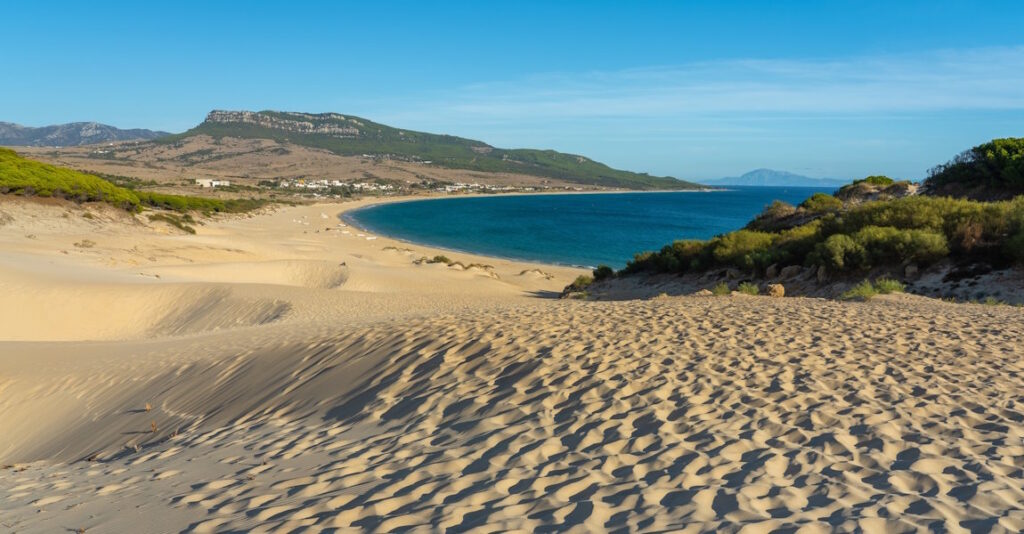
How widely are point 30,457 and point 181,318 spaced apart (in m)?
12.4

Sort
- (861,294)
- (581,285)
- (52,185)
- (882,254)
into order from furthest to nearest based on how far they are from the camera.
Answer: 1. (52,185)
2. (581,285)
3. (882,254)
4. (861,294)

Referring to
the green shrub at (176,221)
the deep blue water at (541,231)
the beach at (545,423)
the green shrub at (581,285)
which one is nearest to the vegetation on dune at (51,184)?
the green shrub at (176,221)

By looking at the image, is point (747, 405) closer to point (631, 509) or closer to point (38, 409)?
point (631, 509)

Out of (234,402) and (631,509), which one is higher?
(631,509)

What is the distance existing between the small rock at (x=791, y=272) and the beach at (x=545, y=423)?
227 inches

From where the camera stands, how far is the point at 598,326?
1027cm

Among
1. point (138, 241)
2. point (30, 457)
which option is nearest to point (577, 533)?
point (30, 457)

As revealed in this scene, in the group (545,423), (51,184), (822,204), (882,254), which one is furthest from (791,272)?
(51,184)

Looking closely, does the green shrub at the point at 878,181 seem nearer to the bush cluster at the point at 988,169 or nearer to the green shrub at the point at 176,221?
the bush cluster at the point at 988,169

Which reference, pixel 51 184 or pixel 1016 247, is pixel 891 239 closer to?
pixel 1016 247

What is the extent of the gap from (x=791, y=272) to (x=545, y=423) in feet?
52.3

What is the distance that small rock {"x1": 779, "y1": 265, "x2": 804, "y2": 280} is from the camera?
63.7 feet

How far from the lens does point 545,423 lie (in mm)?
5949

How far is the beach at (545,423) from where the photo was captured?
4152mm
